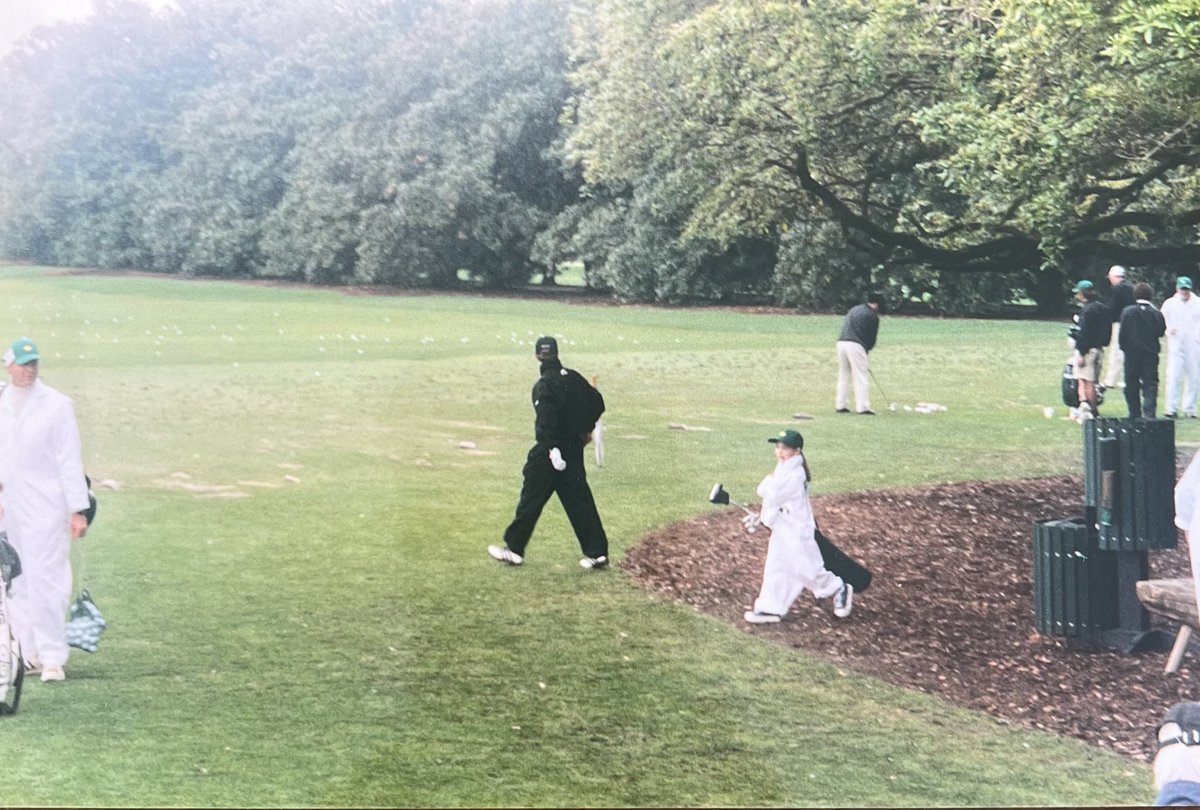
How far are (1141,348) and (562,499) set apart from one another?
2820 mm

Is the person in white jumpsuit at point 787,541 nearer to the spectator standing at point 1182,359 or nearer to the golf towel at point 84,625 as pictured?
the spectator standing at point 1182,359

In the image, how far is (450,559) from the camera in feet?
22.5

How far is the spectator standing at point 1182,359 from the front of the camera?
696 cm

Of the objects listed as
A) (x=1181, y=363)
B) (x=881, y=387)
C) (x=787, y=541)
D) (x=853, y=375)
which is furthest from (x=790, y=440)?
(x=1181, y=363)

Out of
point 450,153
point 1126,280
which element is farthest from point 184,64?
point 1126,280

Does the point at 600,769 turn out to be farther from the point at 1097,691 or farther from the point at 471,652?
the point at 1097,691

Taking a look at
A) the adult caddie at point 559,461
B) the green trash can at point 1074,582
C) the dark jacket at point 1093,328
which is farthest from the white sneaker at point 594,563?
the dark jacket at point 1093,328

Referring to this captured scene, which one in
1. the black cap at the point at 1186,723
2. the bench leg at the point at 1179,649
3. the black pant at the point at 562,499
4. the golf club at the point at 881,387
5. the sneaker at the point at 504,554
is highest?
the golf club at the point at 881,387

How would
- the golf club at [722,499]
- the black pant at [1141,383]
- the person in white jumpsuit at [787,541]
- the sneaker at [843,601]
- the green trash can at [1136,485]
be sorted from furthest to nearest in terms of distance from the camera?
1. the black pant at [1141,383]
2. the golf club at [722,499]
3. the sneaker at [843,601]
4. the person in white jumpsuit at [787,541]
5. the green trash can at [1136,485]

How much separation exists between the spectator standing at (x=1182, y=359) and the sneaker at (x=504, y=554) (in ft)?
10.1

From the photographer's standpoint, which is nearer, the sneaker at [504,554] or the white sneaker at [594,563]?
the sneaker at [504,554]

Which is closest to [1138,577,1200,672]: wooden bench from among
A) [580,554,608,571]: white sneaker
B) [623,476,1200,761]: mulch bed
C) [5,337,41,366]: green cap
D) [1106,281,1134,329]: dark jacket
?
[623,476,1200,761]: mulch bed

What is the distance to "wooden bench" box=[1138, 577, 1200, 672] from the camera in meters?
5.68

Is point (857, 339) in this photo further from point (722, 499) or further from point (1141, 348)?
point (1141, 348)
